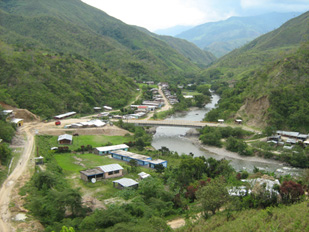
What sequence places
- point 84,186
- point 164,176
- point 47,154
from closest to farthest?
point 84,186
point 164,176
point 47,154

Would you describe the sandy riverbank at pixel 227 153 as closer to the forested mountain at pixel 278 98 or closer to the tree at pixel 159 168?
the forested mountain at pixel 278 98

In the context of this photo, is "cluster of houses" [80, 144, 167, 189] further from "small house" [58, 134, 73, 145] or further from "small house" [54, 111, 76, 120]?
"small house" [54, 111, 76, 120]

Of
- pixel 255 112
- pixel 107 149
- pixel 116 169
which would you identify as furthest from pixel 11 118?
pixel 255 112

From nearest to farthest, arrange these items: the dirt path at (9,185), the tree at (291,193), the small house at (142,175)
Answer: the dirt path at (9,185) → the tree at (291,193) → the small house at (142,175)

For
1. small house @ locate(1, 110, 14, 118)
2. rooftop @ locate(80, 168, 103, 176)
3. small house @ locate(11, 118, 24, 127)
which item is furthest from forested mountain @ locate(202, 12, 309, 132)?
small house @ locate(1, 110, 14, 118)

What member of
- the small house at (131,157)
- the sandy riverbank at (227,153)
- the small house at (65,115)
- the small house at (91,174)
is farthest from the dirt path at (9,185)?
the sandy riverbank at (227,153)

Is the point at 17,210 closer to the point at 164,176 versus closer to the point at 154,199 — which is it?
the point at 154,199

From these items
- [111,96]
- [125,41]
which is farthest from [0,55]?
[125,41]
